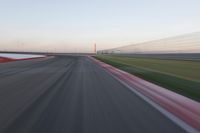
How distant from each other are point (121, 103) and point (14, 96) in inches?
154

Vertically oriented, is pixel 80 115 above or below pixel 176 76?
above

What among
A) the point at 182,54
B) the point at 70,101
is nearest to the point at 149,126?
the point at 70,101

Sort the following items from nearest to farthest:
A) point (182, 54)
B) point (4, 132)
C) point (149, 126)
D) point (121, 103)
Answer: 1. point (4, 132)
2. point (149, 126)
3. point (121, 103)
4. point (182, 54)

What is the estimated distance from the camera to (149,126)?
7.07 meters

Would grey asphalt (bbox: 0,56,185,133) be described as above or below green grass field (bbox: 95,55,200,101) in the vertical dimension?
above

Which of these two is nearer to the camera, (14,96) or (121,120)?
(121,120)

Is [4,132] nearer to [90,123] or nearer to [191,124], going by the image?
[90,123]

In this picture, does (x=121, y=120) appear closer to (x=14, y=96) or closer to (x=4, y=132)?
(x=4, y=132)

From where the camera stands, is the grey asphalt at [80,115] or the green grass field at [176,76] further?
the green grass field at [176,76]

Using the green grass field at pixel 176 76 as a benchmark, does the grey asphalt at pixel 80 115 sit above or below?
above

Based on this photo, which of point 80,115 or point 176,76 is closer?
point 80,115

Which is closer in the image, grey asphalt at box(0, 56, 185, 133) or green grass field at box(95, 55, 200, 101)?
grey asphalt at box(0, 56, 185, 133)

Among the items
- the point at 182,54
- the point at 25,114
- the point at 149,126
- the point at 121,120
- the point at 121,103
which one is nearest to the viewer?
the point at 149,126

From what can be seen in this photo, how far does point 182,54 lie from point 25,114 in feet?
151
